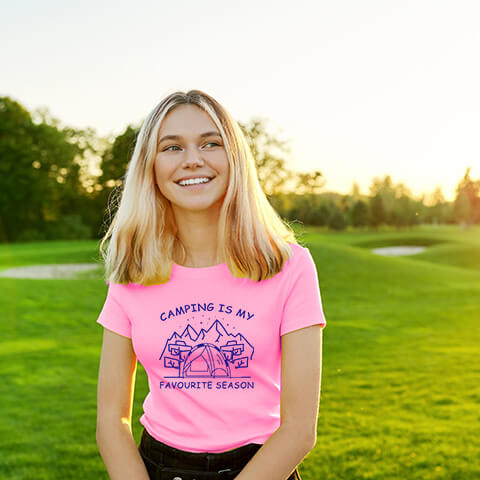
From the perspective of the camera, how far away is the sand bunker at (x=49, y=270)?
1850 cm

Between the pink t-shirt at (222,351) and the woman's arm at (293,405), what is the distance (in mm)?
42

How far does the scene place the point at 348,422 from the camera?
16.5ft

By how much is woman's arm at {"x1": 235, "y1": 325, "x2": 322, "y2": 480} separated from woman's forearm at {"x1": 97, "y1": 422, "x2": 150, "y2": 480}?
29 cm

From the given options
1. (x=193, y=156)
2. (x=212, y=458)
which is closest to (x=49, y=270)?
(x=193, y=156)

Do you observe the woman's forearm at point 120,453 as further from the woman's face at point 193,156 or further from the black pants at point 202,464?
the woman's face at point 193,156

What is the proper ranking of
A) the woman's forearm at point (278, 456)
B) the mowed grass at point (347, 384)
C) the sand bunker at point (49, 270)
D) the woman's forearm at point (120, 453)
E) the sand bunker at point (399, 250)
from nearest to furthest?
the woman's forearm at point (278, 456)
the woman's forearm at point (120, 453)
the mowed grass at point (347, 384)
the sand bunker at point (49, 270)
the sand bunker at point (399, 250)

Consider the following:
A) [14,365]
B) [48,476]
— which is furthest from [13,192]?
[48,476]

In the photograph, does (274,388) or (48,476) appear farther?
(48,476)

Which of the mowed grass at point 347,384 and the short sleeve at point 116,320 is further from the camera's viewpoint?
the mowed grass at point 347,384

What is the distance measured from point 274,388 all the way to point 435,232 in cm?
3047

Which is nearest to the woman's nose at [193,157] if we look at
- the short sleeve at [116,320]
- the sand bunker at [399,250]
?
the short sleeve at [116,320]

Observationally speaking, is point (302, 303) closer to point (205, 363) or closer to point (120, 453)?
point (205, 363)

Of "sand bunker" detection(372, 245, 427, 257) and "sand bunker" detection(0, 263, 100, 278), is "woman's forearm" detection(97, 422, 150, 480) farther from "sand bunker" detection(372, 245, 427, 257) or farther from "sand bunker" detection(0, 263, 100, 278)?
"sand bunker" detection(372, 245, 427, 257)

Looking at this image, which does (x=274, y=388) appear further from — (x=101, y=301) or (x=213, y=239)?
(x=101, y=301)
